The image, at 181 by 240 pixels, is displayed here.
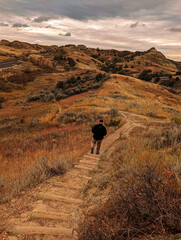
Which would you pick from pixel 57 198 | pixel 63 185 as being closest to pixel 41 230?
pixel 57 198

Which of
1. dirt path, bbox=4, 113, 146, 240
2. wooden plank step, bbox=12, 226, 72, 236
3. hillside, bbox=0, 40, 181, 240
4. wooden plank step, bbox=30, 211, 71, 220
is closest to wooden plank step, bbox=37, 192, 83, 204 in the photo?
dirt path, bbox=4, 113, 146, 240

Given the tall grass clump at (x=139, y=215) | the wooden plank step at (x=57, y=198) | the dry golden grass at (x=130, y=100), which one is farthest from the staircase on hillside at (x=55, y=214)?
the dry golden grass at (x=130, y=100)

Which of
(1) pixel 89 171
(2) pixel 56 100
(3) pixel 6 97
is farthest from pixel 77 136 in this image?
(3) pixel 6 97

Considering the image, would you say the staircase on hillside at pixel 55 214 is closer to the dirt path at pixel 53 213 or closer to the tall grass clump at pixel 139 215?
the dirt path at pixel 53 213

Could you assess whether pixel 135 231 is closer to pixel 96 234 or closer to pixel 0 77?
pixel 96 234

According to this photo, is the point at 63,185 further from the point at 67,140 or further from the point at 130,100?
the point at 130,100

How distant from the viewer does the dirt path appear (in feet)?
9.53

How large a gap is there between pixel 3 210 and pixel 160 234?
129 inches

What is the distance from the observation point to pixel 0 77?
4341 cm

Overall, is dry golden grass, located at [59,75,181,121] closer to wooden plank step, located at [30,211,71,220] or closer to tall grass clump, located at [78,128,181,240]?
wooden plank step, located at [30,211,71,220]

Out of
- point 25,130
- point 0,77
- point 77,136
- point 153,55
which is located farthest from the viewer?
point 153,55

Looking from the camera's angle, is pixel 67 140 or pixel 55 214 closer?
pixel 55 214

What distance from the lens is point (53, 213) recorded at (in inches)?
133

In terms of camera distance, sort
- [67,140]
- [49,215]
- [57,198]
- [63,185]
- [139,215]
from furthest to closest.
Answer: [67,140], [63,185], [57,198], [49,215], [139,215]
